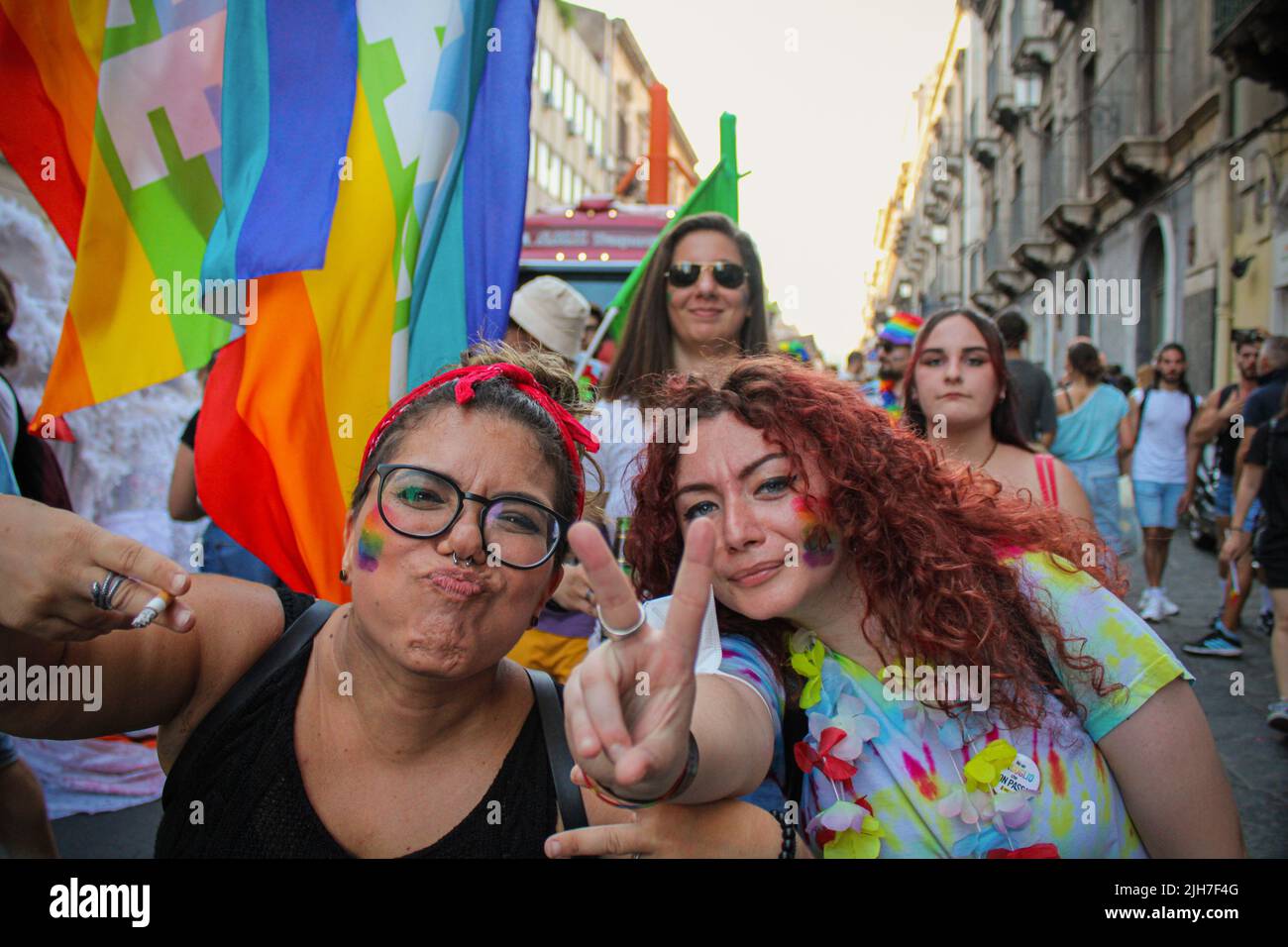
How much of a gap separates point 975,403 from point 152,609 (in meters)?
2.90

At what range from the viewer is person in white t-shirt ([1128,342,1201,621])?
7.33m

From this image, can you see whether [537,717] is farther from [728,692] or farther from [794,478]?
[794,478]

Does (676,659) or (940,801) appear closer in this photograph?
(676,659)

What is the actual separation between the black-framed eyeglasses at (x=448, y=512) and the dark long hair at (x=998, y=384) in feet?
7.14

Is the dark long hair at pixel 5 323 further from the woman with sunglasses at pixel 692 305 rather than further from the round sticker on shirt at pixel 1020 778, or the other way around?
the round sticker on shirt at pixel 1020 778

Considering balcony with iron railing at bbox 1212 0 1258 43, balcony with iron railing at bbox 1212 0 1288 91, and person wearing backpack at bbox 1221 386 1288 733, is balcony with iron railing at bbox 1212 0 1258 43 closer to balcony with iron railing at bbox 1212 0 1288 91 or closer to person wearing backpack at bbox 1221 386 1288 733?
balcony with iron railing at bbox 1212 0 1288 91

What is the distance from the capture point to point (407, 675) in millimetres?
1640

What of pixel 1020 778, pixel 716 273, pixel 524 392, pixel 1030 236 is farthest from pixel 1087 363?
pixel 1030 236

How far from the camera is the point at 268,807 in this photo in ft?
5.19

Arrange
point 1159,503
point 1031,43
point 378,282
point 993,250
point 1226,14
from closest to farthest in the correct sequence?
1. point 378,282
2. point 1159,503
3. point 1226,14
4. point 1031,43
5. point 993,250

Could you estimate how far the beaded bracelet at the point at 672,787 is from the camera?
1228 millimetres

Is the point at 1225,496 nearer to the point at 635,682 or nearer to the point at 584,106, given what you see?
the point at 635,682

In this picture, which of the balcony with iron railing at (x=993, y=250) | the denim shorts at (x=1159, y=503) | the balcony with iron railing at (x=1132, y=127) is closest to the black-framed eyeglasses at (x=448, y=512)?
the denim shorts at (x=1159, y=503)
